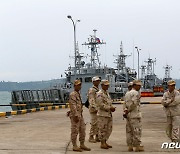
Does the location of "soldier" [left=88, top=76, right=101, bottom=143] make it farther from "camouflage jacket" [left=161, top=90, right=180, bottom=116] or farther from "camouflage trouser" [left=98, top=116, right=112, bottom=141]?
"camouflage jacket" [left=161, top=90, right=180, bottom=116]

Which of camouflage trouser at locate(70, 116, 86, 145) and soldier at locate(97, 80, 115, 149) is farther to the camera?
soldier at locate(97, 80, 115, 149)

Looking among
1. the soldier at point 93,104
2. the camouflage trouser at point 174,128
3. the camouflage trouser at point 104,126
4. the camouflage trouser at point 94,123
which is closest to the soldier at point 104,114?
the camouflage trouser at point 104,126

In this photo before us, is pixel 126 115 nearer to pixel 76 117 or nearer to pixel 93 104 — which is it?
pixel 76 117

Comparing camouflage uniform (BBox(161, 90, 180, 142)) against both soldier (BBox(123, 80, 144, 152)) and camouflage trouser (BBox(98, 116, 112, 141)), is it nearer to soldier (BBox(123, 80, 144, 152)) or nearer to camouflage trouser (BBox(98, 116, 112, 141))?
soldier (BBox(123, 80, 144, 152))

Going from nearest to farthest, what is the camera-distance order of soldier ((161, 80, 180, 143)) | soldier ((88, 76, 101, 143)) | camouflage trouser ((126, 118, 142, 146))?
camouflage trouser ((126, 118, 142, 146))
soldier ((161, 80, 180, 143))
soldier ((88, 76, 101, 143))

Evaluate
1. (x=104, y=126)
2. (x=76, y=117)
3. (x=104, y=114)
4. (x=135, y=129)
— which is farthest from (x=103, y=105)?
(x=135, y=129)

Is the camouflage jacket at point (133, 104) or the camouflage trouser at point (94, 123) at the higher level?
the camouflage jacket at point (133, 104)

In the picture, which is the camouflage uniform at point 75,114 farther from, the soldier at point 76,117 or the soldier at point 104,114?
the soldier at point 104,114

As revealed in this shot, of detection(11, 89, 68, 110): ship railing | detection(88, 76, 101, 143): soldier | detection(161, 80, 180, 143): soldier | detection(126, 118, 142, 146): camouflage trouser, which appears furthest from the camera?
detection(11, 89, 68, 110): ship railing

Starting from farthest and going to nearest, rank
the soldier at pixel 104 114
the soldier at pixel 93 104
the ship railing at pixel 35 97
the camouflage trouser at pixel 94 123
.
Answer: the ship railing at pixel 35 97 → the camouflage trouser at pixel 94 123 → the soldier at pixel 93 104 → the soldier at pixel 104 114

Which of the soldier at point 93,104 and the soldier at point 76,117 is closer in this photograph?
the soldier at point 76,117

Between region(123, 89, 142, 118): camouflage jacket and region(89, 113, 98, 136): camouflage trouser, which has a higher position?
region(123, 89, 142, 118): camouflage jacket

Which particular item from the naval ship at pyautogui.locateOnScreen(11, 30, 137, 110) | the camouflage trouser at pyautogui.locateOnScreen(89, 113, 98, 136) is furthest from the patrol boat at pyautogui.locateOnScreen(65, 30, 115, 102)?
the camouflage trouser at pyautogui.locateOnScreen(89, 113, 98, 136)

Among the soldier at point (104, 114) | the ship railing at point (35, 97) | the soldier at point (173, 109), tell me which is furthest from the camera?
the ship railing at point (35, 97)
